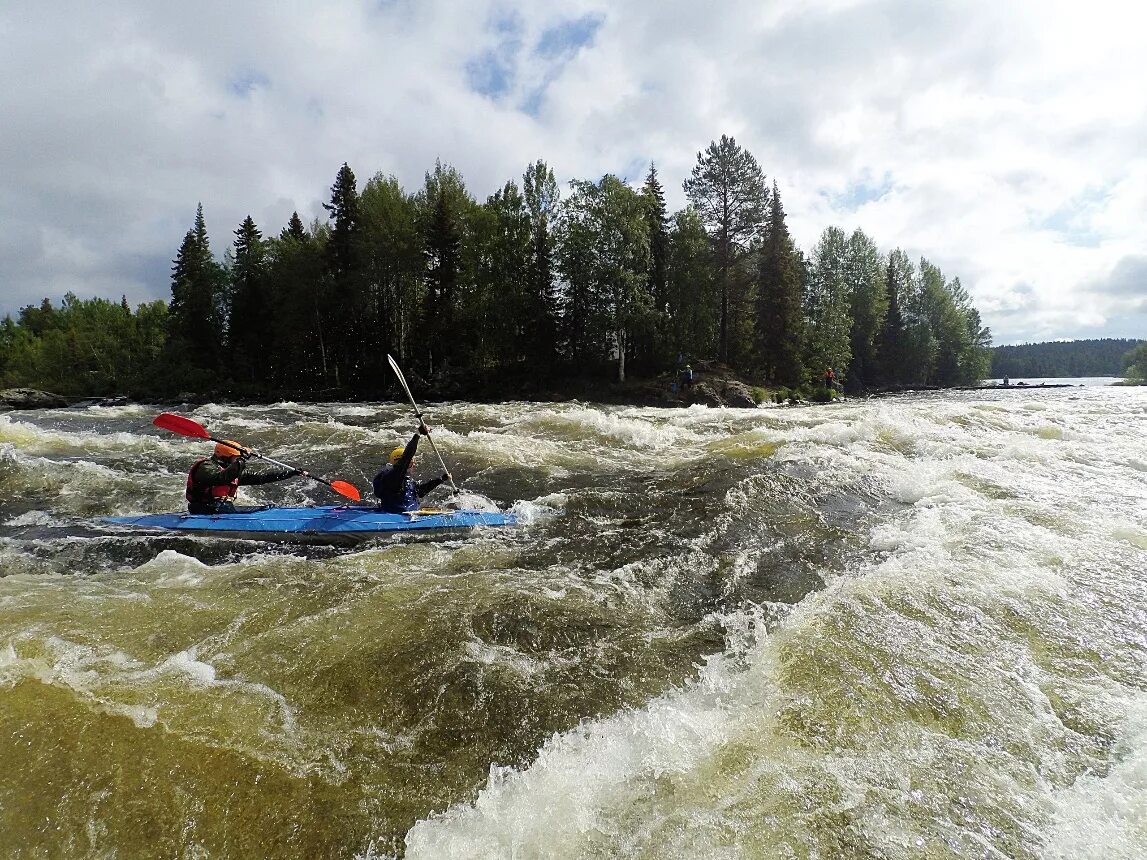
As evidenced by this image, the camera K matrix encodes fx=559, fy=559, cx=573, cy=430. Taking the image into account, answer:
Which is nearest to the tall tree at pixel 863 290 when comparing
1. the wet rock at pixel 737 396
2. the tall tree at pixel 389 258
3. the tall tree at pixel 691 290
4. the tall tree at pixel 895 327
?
the tall tree at pixel 895 327

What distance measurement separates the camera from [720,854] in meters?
2.54

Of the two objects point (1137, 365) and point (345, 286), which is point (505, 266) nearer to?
point (345, 286)

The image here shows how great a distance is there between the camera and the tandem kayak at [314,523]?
23.6ft

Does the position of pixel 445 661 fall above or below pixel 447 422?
below

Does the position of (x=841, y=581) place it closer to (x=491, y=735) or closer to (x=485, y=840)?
(x=491, y=735)

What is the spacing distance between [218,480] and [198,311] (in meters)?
44.0

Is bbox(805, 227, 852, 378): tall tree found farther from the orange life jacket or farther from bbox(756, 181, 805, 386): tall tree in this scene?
the orange life jacket

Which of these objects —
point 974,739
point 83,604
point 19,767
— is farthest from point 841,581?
point 83,604

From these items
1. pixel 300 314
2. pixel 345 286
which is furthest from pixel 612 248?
pixel 300 314

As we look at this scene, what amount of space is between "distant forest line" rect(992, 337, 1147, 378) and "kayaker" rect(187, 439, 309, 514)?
106 metres

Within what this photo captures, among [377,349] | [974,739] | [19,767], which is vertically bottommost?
[974,739]

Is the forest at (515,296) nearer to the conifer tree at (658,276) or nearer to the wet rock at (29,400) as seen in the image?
the conifer tree at (658,276)

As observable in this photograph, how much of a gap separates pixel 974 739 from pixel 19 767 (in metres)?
5.36

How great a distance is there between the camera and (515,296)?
30.9 m
